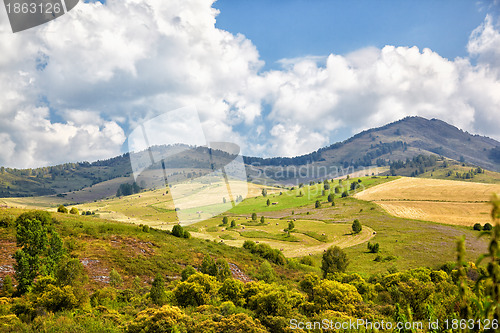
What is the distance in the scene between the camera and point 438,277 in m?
27.2

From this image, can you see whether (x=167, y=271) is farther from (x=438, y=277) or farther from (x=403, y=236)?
(x=403, y=236)

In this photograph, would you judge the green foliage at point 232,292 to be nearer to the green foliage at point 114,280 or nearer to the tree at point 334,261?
the green foliage at point 114,280

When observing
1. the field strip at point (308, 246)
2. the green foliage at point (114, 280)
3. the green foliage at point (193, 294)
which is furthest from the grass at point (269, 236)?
the green foliage at point (193, 294)

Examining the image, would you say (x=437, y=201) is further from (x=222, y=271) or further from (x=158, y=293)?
(x=158, y=293)

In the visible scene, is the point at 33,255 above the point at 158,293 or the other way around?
above

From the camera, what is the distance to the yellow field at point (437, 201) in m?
119

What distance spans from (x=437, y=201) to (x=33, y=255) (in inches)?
6881

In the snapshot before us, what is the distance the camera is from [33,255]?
25609 mm

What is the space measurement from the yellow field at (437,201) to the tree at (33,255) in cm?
12985

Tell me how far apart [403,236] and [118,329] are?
4068 inches

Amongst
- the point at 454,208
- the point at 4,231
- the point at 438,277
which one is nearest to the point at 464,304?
the point at 438,277

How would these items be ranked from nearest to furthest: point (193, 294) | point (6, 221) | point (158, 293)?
point (193, 294)
point (158, 293)
point (6, 221)

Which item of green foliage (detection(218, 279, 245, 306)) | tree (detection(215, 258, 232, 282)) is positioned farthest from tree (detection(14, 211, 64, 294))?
green foliage (detection(218, 279, 245, 306))

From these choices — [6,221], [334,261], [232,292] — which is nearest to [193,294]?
[232,292]
